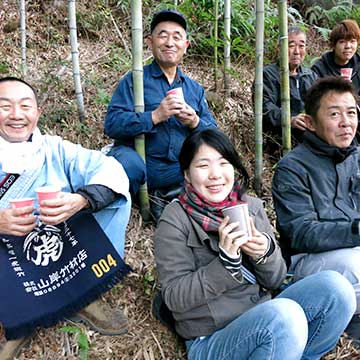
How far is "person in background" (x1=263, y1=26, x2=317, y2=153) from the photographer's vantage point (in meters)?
3.80

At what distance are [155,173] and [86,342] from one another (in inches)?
43.7

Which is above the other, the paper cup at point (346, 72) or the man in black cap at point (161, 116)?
the paper cup at point (346, 72)

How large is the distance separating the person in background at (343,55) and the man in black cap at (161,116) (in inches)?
71.4

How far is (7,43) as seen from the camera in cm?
488

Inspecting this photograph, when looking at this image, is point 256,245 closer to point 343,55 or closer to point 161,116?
point 161,116

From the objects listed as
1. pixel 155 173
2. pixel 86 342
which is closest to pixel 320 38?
pixel 155 173

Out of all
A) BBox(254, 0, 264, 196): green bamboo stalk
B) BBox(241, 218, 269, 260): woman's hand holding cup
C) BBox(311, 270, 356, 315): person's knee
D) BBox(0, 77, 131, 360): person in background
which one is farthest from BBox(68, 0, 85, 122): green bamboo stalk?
BBox(311, 270, 356, 315): person's knee

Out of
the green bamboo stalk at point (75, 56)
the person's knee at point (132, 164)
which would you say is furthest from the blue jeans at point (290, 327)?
the green bamboo stalk at point (75, 56)

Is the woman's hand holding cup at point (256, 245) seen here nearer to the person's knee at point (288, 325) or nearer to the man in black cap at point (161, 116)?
the person's knee at point (288, 325)

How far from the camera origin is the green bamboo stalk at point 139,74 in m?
2.51

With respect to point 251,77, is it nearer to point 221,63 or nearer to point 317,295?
point 221,63

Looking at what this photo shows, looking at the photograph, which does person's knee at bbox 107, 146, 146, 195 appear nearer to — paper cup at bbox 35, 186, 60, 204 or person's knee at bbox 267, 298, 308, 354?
paper cup at bbox 35, 186, 60, 204

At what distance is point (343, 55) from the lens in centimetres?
424

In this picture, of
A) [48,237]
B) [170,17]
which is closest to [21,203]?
[48,237]
